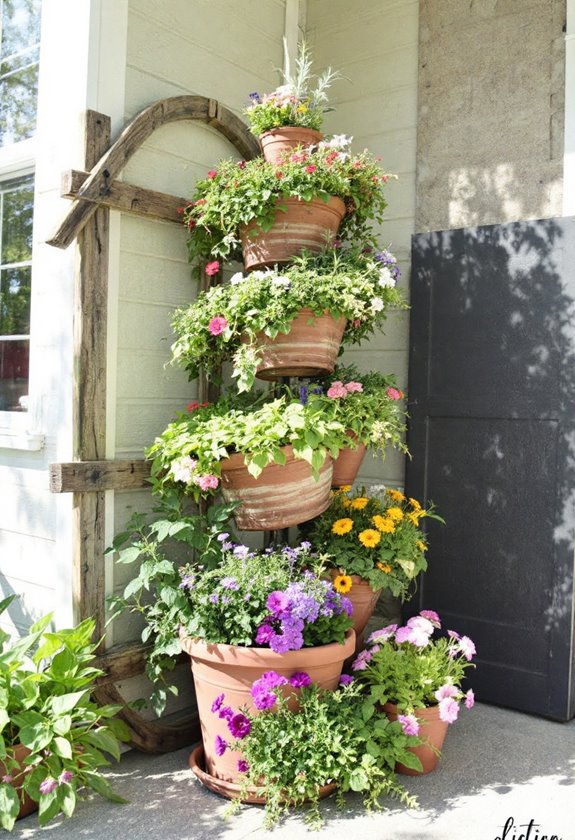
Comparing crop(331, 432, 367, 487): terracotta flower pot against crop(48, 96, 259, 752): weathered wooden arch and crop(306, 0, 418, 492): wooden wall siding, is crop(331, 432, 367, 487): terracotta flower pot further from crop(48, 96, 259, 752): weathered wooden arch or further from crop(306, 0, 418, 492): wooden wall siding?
crop(48, 96, 259, 752): weathered wooden arch

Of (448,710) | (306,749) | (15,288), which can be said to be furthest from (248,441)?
(15,288)

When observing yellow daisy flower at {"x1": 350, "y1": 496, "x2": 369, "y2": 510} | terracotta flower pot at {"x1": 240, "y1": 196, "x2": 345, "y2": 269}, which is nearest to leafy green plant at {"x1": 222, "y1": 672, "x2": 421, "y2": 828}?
yellow daisy flower at {"x1": 350, "y1": 496, "x2": 369, "y2": 510}

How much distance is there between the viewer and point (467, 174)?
349 centimetres

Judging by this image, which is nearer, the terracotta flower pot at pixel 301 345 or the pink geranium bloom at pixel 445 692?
the pink geranium bloom at pixel 445 692

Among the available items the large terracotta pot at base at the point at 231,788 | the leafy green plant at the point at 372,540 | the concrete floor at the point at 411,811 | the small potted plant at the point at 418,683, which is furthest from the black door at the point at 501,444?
the large terracotta pot at base at the point at 231,788

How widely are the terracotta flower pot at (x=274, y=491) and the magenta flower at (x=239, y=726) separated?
659 mm

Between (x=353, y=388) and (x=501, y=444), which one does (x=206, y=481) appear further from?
(x=501, y=444)

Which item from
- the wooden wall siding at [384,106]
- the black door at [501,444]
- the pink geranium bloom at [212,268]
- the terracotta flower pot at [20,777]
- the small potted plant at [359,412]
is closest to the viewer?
the terracotta flower pot at [20,777]

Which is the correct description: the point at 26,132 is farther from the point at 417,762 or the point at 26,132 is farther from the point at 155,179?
the point at 417,762

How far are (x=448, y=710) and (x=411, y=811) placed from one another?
337 millimetres

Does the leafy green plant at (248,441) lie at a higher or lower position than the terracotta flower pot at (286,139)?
lower

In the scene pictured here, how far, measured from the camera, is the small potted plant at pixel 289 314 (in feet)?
8.91

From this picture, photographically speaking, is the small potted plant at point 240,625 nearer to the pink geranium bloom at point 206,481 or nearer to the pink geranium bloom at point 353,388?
the pink geranium bloom at point 206,481

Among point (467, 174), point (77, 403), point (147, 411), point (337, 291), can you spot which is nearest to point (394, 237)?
point (467, 174)
